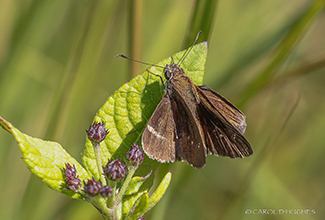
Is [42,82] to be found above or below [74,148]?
above

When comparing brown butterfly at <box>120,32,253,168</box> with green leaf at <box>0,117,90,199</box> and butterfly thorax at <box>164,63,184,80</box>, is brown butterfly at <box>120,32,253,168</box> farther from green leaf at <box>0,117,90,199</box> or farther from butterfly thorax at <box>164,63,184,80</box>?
green leaf at <box>0,117,90,199</box>

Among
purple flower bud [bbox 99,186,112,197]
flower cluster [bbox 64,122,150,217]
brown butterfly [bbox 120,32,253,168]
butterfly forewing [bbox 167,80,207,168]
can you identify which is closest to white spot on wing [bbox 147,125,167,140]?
brown butterfly [bbox 120,32,253,168]

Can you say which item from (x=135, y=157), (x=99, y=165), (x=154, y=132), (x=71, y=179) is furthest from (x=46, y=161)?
(x=154, y=132)

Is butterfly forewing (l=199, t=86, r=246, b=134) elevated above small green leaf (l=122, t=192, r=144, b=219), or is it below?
above

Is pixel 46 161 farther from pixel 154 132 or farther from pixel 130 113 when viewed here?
pixel 154 132

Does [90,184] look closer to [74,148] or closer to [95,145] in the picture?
[95,145]

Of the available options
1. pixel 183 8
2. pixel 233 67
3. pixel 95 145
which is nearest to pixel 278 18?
pixel 183 8

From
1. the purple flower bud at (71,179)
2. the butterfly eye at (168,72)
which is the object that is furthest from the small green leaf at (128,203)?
the butterfly eye at (168,72)
